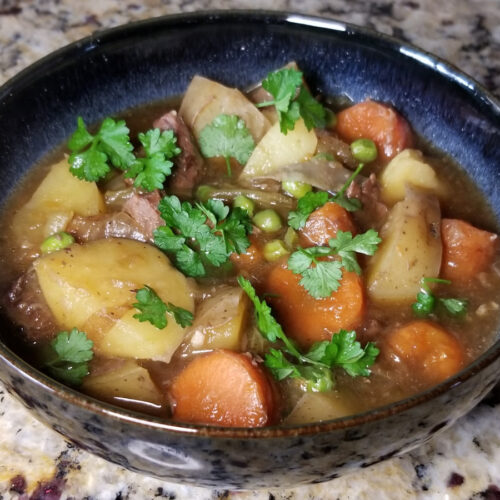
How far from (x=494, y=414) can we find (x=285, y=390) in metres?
0.84

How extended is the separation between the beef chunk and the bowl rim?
0.58 m

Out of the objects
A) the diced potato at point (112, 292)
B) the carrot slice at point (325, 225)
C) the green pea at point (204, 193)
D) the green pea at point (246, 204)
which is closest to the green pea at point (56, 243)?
the diced potato at point (112, 292)

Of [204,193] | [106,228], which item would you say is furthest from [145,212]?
[204,193]

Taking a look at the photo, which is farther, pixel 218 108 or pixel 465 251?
pixel 218 108

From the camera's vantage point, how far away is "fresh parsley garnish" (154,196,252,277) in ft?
8.50

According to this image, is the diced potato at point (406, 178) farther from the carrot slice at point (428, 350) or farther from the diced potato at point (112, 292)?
the diced potato at point (112, 292)

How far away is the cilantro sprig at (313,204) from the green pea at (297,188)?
6 centimetres

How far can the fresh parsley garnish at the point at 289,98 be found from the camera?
2969mm

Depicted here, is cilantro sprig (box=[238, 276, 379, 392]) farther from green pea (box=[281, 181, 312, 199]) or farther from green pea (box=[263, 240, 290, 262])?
green pea (box=[281, 181, 312, 199])

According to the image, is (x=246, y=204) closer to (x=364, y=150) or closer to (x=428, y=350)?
(x=364, y=150)

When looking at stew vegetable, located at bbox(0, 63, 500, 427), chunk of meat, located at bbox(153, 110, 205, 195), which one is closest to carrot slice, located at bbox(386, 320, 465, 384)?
stew vegetable, located at bbox(0, 63, 500, 427)

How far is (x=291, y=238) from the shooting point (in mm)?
2721

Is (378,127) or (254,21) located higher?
(254,21)

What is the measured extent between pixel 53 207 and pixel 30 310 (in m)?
0.53
